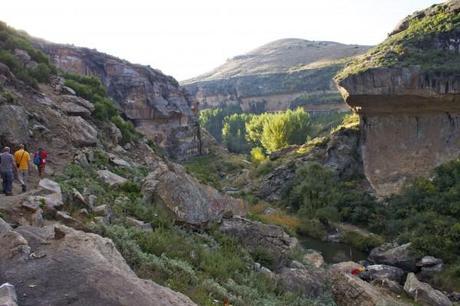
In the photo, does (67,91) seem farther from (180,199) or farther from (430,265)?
(430,265)

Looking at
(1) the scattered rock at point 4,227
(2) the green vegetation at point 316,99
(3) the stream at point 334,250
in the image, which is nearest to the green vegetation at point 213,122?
(2) the green vegetation at point 316,99

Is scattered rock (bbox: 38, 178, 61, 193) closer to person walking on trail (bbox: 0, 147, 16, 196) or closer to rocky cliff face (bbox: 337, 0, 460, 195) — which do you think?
person walking on trail (bbox: 0, 147, 16, 196)

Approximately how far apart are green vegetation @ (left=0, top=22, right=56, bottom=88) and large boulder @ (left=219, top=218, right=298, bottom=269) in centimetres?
1096

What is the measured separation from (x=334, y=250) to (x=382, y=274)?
8.17 metres

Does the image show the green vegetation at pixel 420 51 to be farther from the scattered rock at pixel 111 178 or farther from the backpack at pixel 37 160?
the backpack at pixel 37 160

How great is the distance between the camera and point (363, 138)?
40.1 m

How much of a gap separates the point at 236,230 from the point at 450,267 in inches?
650

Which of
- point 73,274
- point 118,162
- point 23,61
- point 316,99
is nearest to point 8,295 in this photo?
point 73,274

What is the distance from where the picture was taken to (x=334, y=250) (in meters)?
30.2

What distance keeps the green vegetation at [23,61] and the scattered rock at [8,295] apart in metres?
15.2

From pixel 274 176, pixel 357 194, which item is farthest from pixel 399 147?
pixel 274 176

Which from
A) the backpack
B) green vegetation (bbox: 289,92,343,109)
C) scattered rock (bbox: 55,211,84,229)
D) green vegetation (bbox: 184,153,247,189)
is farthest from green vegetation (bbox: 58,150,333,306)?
green vegetation (bbox: 289,92,343,109)

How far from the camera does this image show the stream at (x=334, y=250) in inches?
1116

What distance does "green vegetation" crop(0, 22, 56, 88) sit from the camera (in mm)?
19781
